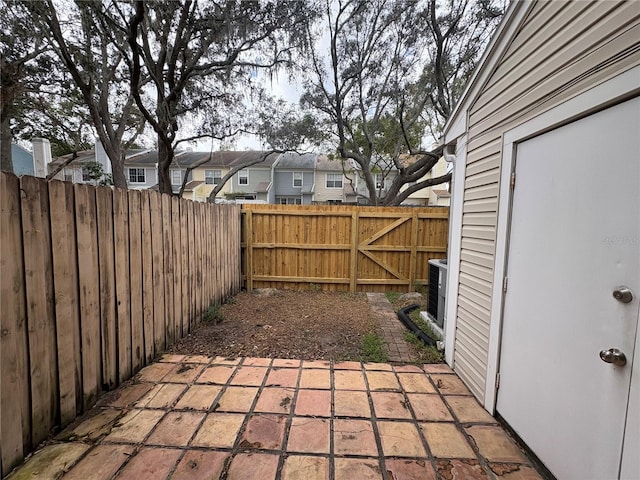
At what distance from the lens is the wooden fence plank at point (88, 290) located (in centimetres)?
197

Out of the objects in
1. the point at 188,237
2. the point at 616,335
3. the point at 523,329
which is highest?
the point at 188,237

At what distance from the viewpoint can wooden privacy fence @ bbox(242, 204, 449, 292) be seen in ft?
19.4

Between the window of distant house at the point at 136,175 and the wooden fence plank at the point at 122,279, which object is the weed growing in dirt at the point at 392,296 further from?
the window of distant house at the point at 136,175

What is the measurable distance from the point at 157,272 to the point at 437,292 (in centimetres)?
335

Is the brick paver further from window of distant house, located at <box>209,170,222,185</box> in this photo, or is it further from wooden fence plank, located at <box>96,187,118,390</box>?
window of distant house, located at <box>209,170,222,185</box>

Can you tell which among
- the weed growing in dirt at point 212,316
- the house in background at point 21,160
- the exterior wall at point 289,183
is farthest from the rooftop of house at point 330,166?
the weed growing in dirt at point 212,316

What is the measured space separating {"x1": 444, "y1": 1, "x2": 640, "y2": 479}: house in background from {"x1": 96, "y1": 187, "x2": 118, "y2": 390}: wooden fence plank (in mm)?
2995

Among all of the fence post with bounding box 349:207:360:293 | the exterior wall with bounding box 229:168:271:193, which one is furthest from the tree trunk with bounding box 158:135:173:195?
the exterior wall with bounding box 229:168:271:193

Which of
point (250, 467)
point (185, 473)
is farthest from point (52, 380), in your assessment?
point (250, 467)

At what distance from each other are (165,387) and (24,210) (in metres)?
1.68

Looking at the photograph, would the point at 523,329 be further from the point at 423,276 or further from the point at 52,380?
the point at 423,276

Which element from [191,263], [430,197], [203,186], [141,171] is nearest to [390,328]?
[191,263]

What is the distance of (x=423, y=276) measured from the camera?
6.00 m

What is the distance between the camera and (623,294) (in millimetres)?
1252
